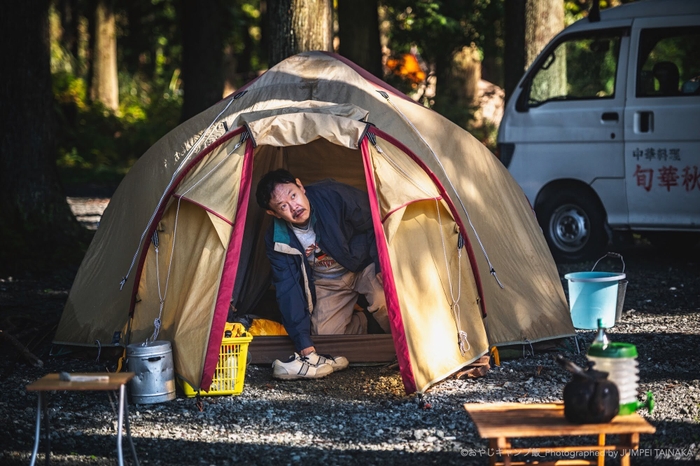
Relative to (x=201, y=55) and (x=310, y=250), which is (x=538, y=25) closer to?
(x=310, y=250)

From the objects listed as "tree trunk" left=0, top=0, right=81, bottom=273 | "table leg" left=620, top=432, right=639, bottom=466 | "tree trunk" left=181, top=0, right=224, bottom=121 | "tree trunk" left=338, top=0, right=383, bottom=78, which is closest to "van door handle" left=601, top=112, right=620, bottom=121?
"tree trunk" left=338, top=0, right=383, bottom=78

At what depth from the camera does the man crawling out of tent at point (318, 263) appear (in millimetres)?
5562

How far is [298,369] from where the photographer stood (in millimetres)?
5438

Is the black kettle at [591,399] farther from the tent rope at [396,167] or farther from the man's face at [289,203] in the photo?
the man's face at [289,203]

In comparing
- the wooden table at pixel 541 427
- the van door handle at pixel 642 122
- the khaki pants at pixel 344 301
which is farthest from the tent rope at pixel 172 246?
the van door handle at pixel 642 122

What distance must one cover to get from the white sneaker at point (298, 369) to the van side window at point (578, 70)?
4.11 metres

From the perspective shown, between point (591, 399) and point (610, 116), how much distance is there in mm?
5168

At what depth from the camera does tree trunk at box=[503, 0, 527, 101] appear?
33.7 ft

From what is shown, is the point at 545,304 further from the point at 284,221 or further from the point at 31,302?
the point at 31,302

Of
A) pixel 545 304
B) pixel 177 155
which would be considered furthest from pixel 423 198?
pixel 177 155

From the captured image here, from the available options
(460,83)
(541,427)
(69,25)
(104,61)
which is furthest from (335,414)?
(69,25)

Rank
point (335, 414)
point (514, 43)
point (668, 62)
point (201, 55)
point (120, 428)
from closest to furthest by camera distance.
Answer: point (120, 428)
point (335, 414)
point (668, 62)
point (514, 43)
point (201, 55)

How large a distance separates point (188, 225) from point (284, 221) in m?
0.68

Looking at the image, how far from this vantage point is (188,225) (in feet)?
17.7
